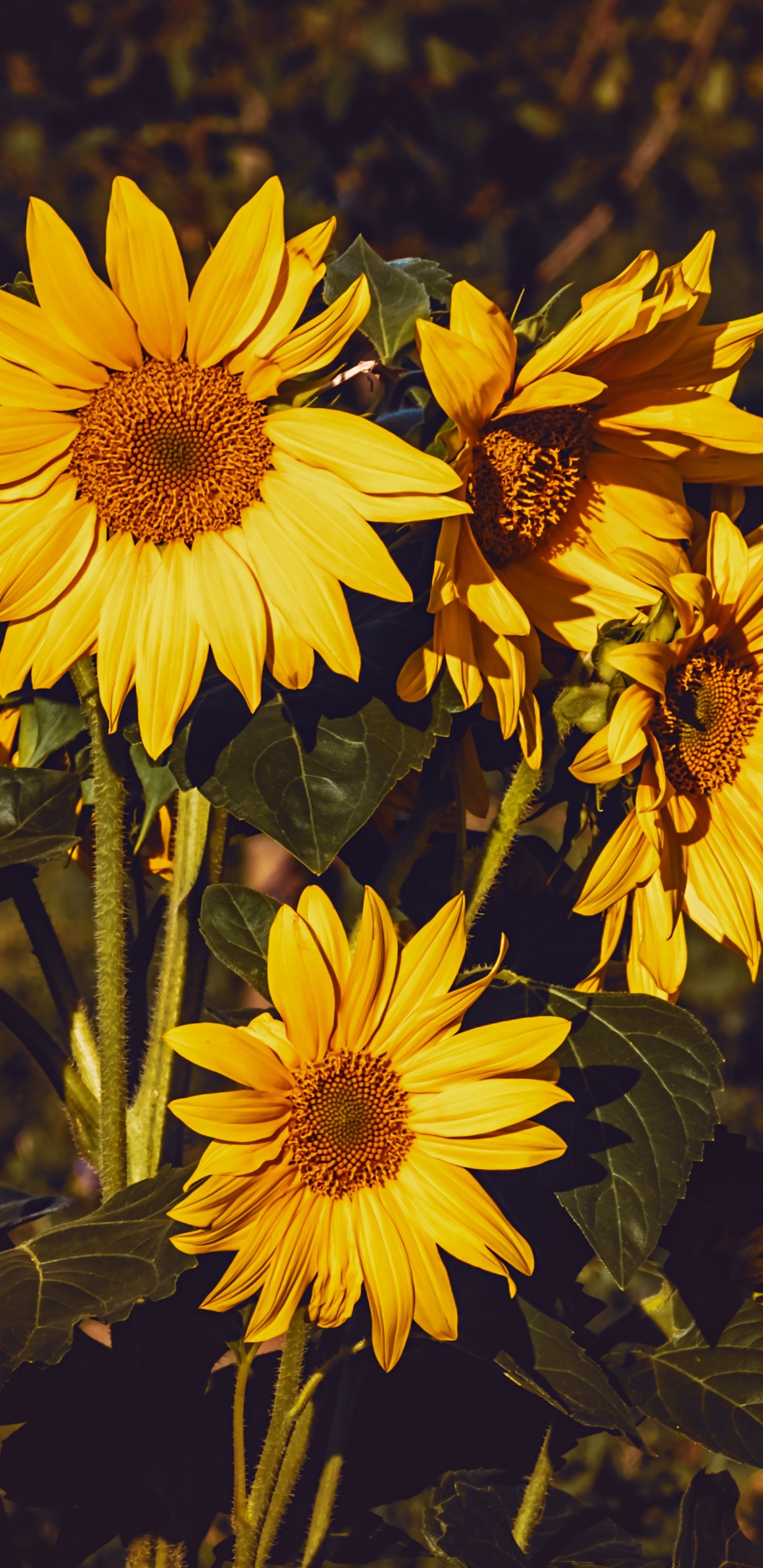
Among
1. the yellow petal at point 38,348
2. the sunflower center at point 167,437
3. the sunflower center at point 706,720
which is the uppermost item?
the yellow petal at point 38,348

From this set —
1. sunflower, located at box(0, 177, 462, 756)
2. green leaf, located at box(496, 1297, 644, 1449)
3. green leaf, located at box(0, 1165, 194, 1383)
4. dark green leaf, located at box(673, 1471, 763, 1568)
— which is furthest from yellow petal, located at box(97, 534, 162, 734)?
dark green leaf, located at box(673, 1471, 763, 1568)

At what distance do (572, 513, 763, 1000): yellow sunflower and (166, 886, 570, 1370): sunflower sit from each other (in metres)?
0.08

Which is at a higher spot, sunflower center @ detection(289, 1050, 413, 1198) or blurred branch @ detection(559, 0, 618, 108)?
blurred branch @ detection(559, 0, 618, 108)

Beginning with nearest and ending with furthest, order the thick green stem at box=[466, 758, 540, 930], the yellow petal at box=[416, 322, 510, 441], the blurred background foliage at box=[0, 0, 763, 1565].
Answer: the yellow petal at box=[416, 322, 510, 441] → the thick green stem at box=[466, 758, 540, 930] → the blurred background foliage at box=[0, 0, 763, 1565]

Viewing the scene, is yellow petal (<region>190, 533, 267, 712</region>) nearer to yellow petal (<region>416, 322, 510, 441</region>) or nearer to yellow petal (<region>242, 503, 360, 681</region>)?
yellow petal (<region>242, 503, 360, 681</region>)

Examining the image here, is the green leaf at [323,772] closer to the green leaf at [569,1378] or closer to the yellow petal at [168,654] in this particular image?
the yellow petal at [168,654]

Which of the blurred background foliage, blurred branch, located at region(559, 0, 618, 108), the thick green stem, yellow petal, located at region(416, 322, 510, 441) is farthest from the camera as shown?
blurred branch, located at region(559, 0, 618, 108)

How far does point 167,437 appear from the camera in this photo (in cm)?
60

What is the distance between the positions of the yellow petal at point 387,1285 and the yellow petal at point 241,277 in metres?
0.37

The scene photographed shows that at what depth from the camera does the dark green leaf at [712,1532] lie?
703 millimetres

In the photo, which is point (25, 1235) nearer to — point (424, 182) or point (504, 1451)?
point (504, 1451)

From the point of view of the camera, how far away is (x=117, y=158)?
232cm

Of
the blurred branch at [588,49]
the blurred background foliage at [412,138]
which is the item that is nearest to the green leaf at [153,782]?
the blurred background foliage at [412,138]

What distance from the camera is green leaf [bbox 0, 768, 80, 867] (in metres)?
0.67
